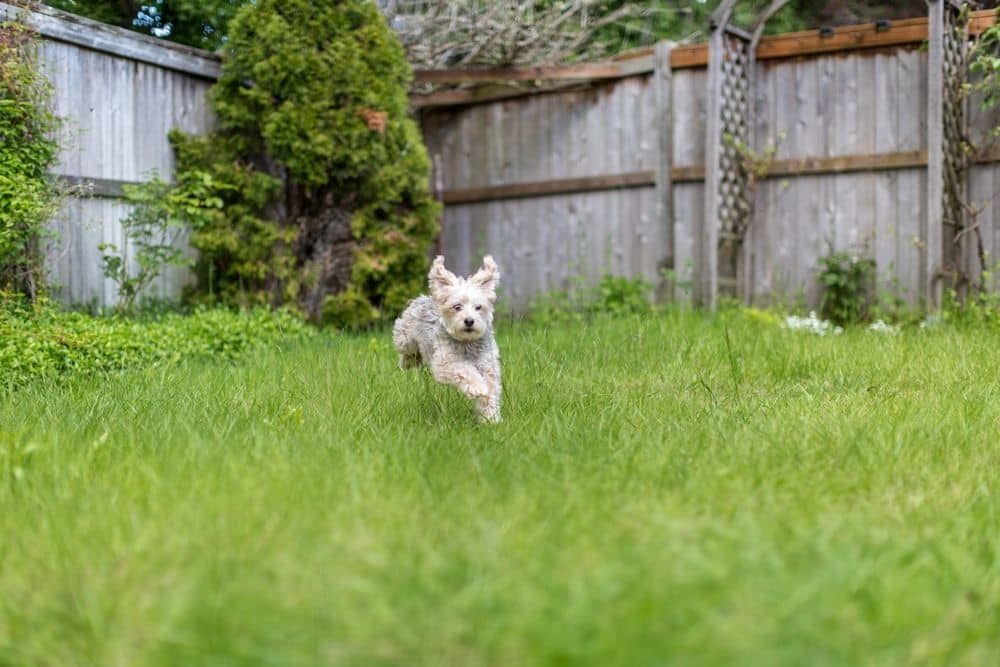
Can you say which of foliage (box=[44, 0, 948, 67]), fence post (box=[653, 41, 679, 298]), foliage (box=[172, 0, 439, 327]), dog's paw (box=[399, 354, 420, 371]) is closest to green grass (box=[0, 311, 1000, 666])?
dog's paw (box=[399, 354, 420, 371])

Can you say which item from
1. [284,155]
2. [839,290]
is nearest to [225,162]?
[284,155]

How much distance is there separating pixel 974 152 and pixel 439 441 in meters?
6.94

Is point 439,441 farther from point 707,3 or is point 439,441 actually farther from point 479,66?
point 707,3

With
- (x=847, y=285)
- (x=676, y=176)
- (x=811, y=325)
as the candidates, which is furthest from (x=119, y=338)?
(x=847, y=285)

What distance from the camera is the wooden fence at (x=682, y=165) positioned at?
9.31 meters

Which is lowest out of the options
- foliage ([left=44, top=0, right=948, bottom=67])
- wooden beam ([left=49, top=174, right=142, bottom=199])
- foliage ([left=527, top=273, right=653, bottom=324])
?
foliage ([left=527, top=273, right=653, bottom=324])

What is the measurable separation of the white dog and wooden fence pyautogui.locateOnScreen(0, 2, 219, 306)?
13.9ft

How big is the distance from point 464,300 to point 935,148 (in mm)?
5472

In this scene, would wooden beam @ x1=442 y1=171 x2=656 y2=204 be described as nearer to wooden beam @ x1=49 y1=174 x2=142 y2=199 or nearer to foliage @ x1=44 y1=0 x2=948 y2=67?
foliage @ x1=44 y1=0 x2=948 y2=67

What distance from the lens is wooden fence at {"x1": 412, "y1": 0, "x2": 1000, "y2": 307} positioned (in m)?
9.31

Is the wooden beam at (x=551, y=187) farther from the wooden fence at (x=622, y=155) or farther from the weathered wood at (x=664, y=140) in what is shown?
the weathered wood at (x=664, y=140)

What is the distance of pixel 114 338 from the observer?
7.12m

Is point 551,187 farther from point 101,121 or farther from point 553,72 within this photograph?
point 101,121

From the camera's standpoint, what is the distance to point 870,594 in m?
2.53
